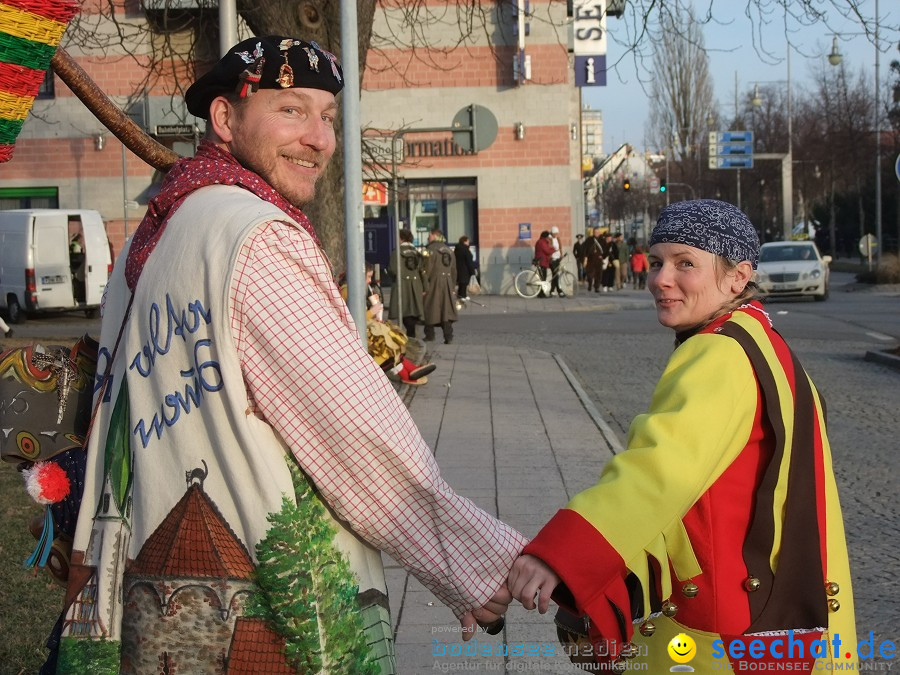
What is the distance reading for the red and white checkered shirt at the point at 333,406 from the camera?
2119 millimetres

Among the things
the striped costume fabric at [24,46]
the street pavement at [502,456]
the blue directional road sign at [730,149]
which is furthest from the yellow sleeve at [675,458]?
the blue directional road sign at [730,149]

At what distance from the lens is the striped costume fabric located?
2182 millimetres

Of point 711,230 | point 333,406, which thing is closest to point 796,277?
point 711,230

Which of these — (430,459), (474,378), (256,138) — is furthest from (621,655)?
(474,378)

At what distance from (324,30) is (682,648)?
9950mm

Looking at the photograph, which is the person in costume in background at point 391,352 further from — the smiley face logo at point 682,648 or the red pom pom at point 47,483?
the smiley face logo at point 682,648

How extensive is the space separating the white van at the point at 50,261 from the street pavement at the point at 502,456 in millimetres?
9412

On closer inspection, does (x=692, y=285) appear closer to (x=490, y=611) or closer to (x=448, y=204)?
(x=490, y=611)

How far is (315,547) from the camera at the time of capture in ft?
6.98

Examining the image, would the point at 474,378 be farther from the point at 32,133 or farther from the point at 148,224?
the point at 32,133

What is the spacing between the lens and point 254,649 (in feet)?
6.94

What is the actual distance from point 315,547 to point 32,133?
32460mm

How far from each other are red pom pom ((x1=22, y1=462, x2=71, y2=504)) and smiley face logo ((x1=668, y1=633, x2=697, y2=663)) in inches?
51.1

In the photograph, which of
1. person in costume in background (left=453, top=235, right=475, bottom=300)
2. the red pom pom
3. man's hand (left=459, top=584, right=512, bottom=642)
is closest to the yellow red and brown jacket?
man's hand (left=459, top=584, right=512, bottom=642)
